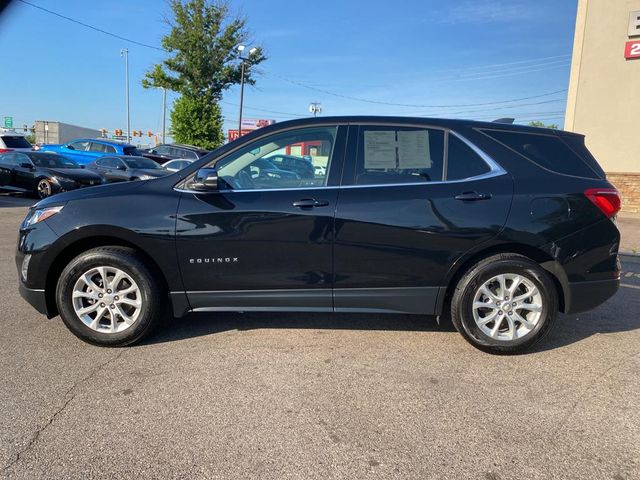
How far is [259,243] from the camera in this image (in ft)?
11.5

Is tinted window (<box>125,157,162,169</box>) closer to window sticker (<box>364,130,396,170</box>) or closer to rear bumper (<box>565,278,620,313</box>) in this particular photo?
window sticker (<box>364,130,396,170</box>)

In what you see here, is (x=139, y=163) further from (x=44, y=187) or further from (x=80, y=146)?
(x=80, y=146)

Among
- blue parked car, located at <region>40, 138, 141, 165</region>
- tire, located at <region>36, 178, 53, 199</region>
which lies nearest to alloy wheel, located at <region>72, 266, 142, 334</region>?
tire, located at <region>36, 178, 53, 199</region>

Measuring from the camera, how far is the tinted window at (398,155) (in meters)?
3.58

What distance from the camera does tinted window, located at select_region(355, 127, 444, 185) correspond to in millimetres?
3584

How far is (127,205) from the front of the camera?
11.5ft

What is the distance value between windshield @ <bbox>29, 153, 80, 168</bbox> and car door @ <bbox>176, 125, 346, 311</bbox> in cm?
1230

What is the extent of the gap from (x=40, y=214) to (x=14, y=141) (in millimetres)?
19771

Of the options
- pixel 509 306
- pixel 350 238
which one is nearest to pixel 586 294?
pixel 509 306

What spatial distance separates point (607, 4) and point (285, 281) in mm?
16071

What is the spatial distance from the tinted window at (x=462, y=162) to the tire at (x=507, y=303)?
69 centimetres

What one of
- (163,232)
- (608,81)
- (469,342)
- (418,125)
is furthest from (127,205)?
(608,81)

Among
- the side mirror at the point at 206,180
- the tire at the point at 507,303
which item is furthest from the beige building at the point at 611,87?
the side mirror at the point at 206,180

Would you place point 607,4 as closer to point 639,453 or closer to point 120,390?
point 639,453
